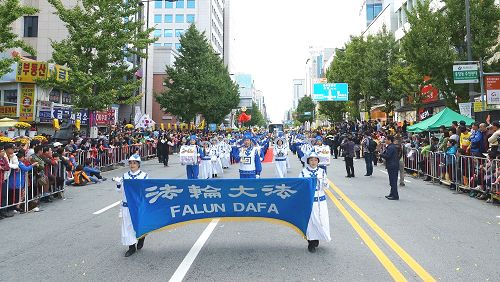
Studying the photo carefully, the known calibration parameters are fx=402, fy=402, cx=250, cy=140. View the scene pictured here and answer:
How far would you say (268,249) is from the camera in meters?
6.39

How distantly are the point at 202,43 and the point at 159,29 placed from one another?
40.8 meters

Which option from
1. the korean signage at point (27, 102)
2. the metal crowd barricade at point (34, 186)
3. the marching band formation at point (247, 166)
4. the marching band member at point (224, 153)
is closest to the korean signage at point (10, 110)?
the korean signage at point (27, 102)

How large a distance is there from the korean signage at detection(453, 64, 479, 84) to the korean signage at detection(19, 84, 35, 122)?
26.4 metres

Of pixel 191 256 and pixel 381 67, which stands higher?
pixel 381 67

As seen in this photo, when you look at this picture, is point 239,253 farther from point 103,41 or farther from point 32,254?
point 103,41

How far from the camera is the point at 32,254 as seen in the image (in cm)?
639

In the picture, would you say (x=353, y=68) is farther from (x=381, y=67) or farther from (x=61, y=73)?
(x=61, y=73)

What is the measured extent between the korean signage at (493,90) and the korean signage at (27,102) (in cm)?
2750

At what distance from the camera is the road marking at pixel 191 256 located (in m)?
5.14

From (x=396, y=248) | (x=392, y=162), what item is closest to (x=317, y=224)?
(x=396, y=248)

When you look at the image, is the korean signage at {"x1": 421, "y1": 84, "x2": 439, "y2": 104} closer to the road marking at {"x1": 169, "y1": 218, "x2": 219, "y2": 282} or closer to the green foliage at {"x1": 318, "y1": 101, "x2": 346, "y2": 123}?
the green foliage at {"x1": 318, "y1": 101, "x2": 346, "y2": 123}

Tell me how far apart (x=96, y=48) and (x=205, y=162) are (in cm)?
985

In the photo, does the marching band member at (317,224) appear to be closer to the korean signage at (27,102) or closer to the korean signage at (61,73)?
the korean signage at (61,73)

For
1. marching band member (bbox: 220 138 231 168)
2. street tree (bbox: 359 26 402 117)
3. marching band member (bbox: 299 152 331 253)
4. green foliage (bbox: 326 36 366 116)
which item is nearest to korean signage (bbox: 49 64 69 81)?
Answer: marching band member (bbox: 220 138 231 168)
